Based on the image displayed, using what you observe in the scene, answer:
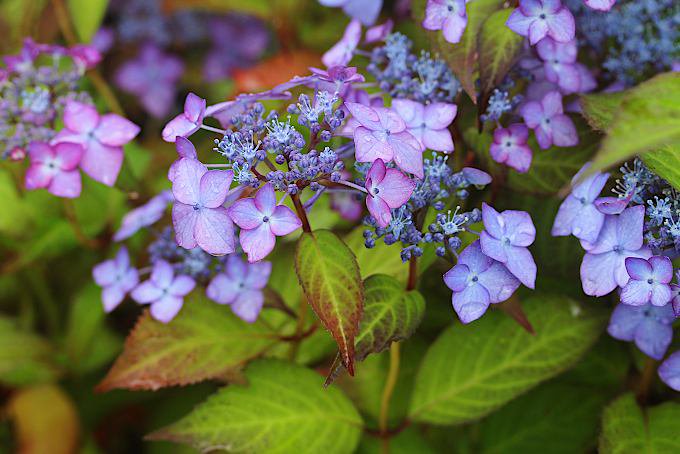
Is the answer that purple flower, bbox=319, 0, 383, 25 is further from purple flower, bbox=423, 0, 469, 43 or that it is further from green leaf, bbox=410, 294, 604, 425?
green leaf, bbox=410, 294, 604, 425

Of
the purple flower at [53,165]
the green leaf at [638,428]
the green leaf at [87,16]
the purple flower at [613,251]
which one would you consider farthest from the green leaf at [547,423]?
the green leaf at [87,16]

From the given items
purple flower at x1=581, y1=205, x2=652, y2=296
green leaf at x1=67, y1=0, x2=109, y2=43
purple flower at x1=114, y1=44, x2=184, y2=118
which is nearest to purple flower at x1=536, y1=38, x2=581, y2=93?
purple flower at x1=581, y1=205, x2=652, y2=296

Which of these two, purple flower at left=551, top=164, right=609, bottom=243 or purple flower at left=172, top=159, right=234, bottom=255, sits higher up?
purple flower at left=172, top=159, right=234, bottom=255

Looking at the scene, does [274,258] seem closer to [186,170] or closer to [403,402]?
[403,402]

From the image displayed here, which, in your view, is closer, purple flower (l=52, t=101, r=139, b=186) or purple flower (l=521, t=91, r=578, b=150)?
purple flower (l=521, t=91, r=578, b=150)

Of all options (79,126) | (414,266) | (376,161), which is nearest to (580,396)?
(414,266)

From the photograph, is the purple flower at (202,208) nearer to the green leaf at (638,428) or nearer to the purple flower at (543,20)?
the purple flower at (543,20)

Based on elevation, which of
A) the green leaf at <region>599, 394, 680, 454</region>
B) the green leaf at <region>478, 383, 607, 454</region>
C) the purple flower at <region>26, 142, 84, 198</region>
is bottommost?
the green leaf at <region>478, 383, 607, 454</region>
